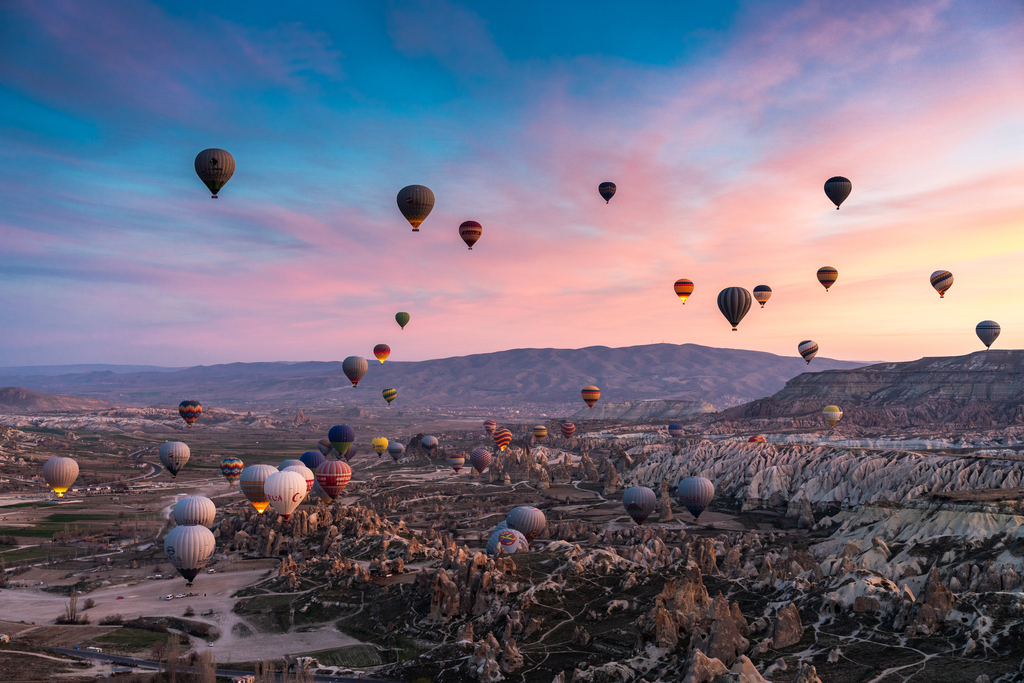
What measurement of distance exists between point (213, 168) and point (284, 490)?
4321 centimetres

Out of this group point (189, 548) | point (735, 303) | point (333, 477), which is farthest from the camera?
point (333, 477)

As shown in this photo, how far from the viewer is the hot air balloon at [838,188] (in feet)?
341

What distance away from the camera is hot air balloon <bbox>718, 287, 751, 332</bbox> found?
104812mm

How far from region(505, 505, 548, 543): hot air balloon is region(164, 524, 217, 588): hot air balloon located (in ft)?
125

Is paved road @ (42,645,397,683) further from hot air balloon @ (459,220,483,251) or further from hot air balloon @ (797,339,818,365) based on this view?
hot air balloon @ (797,339,818,365)

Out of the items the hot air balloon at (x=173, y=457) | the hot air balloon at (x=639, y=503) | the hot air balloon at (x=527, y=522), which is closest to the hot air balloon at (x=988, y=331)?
the hot air balloon at (x=639, y=503)

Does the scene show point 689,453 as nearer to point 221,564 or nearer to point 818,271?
point 818,271

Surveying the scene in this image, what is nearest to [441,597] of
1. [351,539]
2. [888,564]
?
[351,539]

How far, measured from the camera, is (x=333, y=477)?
11331cm

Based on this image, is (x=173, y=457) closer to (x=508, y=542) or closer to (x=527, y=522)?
(x=527, y=522)

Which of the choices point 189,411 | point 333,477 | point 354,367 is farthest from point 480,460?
point 333,477

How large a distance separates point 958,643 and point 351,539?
256ft

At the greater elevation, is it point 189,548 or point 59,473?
point 59,473

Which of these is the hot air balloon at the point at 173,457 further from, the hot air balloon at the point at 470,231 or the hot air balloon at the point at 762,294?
the hot air balloon at the point at 762,294
